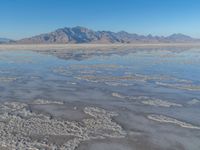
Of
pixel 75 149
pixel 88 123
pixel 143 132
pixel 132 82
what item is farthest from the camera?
pixel 132 82

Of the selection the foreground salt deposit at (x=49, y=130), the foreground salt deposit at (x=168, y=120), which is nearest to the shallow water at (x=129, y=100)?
the foreground salt deposit at (x=168, y=120)

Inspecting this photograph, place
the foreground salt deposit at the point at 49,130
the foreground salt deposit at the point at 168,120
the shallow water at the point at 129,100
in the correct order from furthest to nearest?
1. the foreground salt deposit at the point at 168,120
2. the shallow water at the point at 129,100
3. the foreground salt deposit at the point at 49,130

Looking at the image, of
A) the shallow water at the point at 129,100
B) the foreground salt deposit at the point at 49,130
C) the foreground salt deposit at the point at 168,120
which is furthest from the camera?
the foreground salt deposit at the point at 168,120

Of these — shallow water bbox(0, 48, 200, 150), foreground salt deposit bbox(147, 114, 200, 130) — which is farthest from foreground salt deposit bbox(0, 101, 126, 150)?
foreground salt deposit bbox(147, 114, 200, 130)

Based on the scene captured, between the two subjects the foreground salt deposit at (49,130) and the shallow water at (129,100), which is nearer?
the foreground salt deposit at (49,130)

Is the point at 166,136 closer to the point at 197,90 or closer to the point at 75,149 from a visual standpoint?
the point at 75,149

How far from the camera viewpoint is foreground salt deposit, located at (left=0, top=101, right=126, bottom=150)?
34.0 ft

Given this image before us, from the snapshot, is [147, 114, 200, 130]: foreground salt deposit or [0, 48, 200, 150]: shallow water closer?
[0, 48, 200, 150]: shallow water

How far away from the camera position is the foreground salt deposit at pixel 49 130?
1038 cm

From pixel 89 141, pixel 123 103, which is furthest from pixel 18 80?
pixel 89 141

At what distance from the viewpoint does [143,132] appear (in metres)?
11.7

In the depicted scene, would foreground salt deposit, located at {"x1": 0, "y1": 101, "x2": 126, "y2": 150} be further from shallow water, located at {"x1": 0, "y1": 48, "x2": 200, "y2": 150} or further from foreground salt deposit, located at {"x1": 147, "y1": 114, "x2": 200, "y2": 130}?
foreground salt deposit, located at {"x1": 147, "y1": 114, "x2": 200, "y2": 130}

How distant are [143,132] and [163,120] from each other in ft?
6.53

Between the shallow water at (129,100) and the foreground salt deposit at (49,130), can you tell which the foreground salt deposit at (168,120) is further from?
the foreground salt deposit at (49,130)
